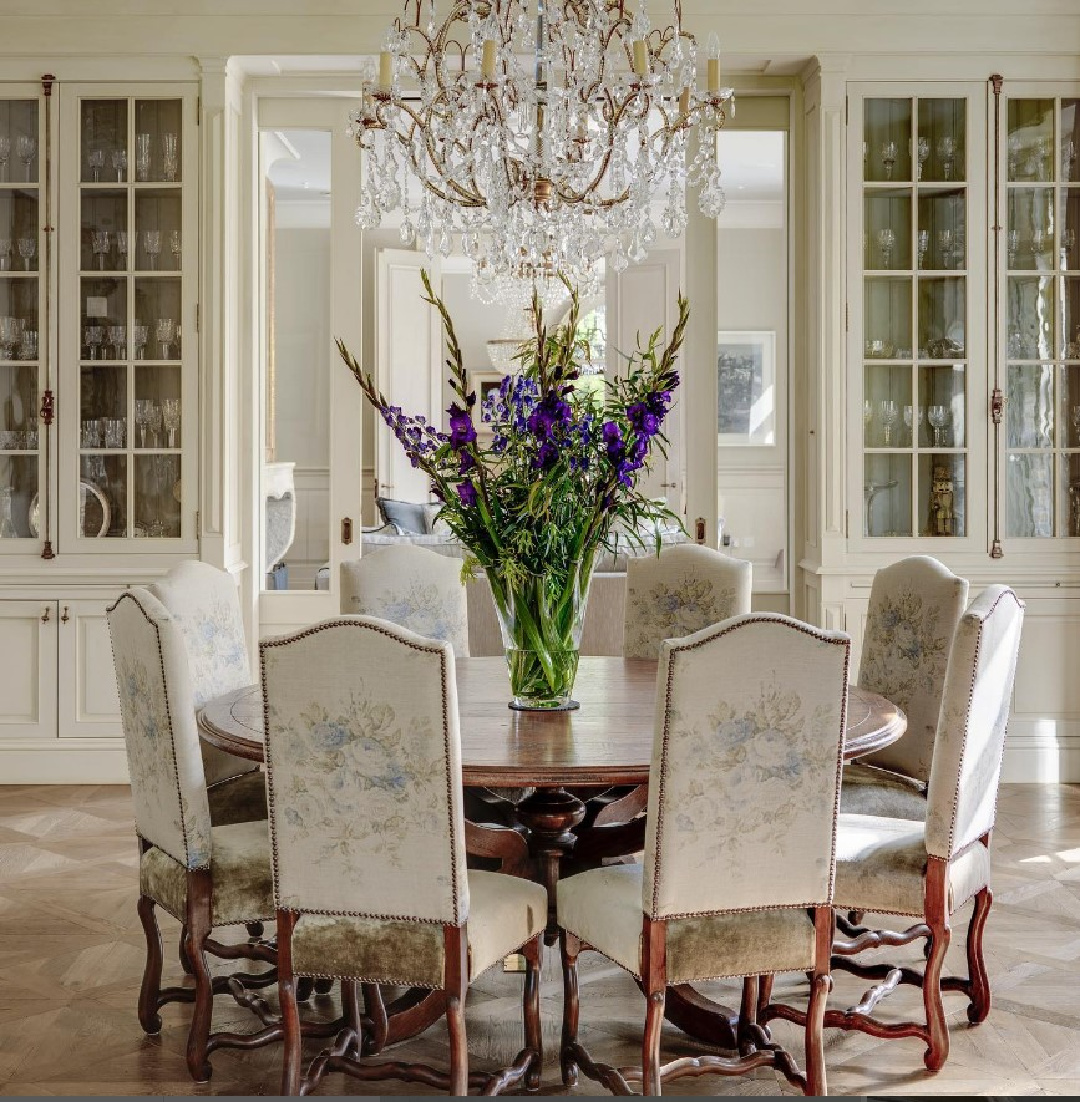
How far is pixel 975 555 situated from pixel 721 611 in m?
1.71

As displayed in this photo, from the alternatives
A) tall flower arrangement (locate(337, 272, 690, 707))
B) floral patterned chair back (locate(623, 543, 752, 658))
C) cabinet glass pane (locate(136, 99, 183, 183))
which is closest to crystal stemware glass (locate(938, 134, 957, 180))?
floral patterned chair back (locate(623, 543, 752, 658))

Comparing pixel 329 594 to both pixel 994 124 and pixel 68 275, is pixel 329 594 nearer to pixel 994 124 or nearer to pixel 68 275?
pixel 68 275

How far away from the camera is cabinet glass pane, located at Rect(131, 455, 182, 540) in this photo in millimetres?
5012

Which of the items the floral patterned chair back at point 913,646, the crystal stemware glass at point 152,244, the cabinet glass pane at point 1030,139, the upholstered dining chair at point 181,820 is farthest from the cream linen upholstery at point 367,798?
the cabinet glass pane at point 1030,139

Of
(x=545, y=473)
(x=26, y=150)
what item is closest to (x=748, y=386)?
(x=26, y=150)

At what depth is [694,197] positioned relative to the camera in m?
5.55

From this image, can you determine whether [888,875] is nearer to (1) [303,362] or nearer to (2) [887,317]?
(2) [887,317]

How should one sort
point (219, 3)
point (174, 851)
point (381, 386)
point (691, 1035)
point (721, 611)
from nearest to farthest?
point (174, 851) < point (691, 1035) < point (721, 611) < point (219, 3) < point (381, 386)

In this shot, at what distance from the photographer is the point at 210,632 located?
3.17 m

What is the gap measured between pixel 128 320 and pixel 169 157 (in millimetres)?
647

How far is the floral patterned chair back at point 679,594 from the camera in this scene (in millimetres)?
3748

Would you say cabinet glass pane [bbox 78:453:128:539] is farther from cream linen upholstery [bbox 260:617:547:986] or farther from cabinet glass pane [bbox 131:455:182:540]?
cream linen upholstery [bbox 260:617:547:986]

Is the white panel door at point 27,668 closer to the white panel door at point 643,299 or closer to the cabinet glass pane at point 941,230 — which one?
the cabinet glass pane at point 941,230

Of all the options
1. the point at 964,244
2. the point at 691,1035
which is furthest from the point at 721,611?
the point at 964,244
